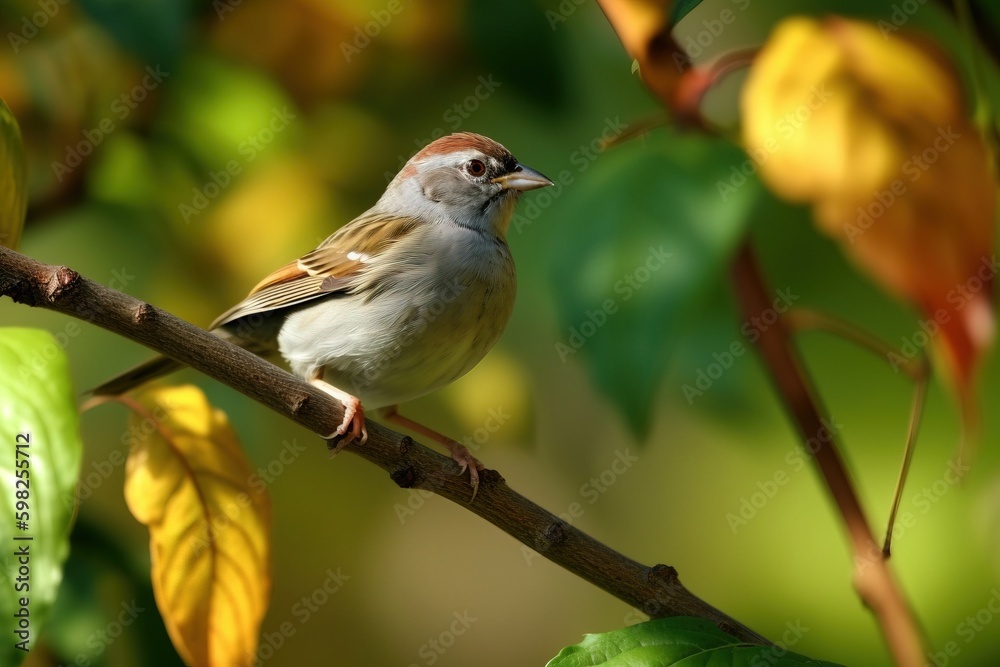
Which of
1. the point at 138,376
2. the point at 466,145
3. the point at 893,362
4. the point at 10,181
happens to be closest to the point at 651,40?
the point at 893,362

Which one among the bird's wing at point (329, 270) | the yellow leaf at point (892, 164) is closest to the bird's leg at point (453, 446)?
the bird's wing at point (329, 270)

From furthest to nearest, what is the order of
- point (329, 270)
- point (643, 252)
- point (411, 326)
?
point (329, 270), point (411, 326), point (643, 252)

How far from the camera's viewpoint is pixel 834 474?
6.41ft

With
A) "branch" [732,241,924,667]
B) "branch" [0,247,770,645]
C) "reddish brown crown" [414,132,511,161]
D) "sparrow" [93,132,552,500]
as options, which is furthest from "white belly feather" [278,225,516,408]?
"branch" [732,241,924,667]

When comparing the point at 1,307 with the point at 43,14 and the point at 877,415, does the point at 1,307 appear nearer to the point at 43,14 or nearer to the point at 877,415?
the point at 43,14

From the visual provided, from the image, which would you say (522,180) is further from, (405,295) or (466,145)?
(405,295)

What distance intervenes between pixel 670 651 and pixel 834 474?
0.62 metres

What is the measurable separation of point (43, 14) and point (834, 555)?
2.62 meters

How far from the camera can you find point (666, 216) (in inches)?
69.4

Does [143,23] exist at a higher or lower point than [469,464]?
higher

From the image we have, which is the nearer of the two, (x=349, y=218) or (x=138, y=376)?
(x=138, y=376)

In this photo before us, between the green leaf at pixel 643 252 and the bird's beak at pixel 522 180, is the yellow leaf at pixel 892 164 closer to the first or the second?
the green leaf at pixel 643 252

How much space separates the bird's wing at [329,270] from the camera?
8.95ft

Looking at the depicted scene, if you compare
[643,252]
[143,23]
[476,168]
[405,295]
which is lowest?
[405,295]
